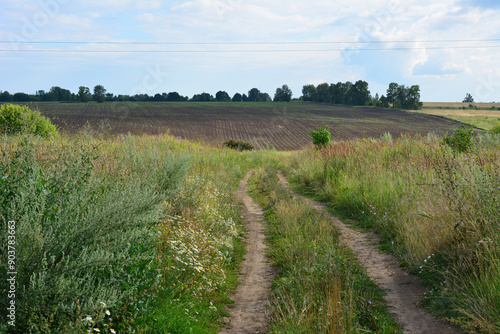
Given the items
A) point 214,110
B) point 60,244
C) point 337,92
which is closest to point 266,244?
point 60,244

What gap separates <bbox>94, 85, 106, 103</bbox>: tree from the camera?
8981 cm

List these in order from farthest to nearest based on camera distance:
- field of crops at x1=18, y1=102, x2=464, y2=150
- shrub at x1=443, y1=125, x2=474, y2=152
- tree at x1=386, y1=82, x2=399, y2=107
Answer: tree at x1=386, y1=82, x2=399, y2=107, field of crops at x1=18, y1=102, x2=464, y2=150, shrub at x1=443, y1=125, x2=474, y2=152

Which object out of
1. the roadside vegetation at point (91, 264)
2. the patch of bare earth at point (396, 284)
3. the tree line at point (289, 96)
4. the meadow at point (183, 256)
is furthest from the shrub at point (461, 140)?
the tree line at point (289, 96)

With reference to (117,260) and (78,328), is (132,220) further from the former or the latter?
(78,328)

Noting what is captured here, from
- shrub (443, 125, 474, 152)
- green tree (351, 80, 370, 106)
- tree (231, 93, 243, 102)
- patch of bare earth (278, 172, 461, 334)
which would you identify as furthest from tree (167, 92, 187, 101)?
patch of bare earth (278, 172, 461, 334)

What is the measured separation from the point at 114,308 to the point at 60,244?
95 centimetres

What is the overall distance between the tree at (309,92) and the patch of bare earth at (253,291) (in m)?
114

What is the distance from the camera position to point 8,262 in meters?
2.95

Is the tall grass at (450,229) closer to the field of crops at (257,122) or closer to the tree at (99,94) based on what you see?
the field of crops at (257,122)

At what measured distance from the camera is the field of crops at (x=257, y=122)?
52344mm

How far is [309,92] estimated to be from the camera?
12125 centimetres

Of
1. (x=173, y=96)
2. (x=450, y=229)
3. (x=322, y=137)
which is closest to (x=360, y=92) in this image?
(x=173, y=96)

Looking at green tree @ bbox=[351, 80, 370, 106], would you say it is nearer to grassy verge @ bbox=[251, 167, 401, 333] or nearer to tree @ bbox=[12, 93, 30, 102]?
tree @ bbox=[12, 93, 30, 102]

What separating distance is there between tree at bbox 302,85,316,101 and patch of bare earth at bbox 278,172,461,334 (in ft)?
373
